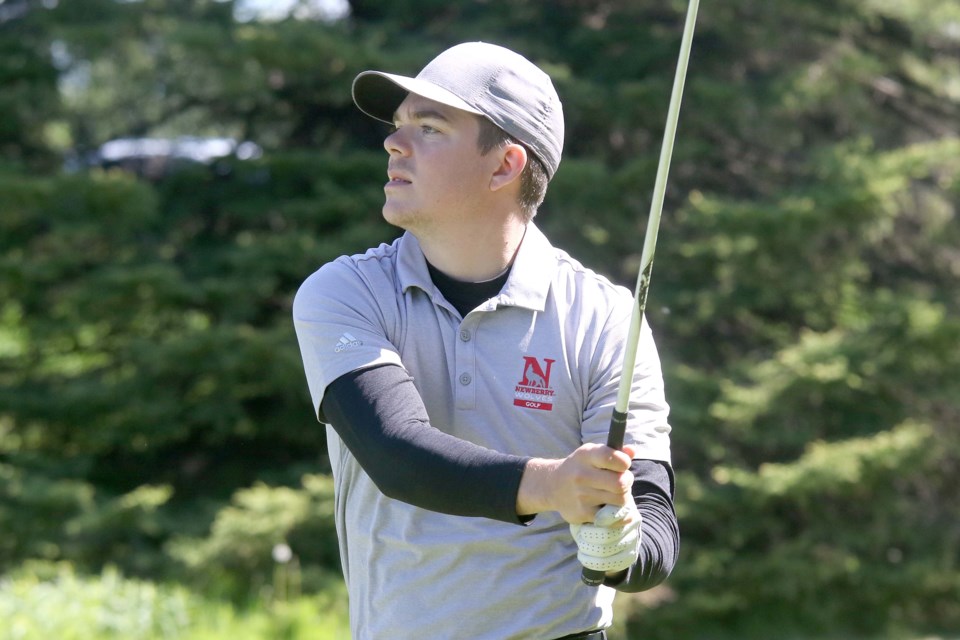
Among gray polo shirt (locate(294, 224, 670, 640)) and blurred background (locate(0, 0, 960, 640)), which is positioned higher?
gray polo shirt (locate(294, 224, 670, 640))

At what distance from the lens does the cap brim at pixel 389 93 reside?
2270 mm

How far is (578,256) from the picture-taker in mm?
8242

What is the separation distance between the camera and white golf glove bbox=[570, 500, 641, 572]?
1857mm

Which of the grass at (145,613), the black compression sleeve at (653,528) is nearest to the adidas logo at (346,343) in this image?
the black compression sleeve at (653,528)

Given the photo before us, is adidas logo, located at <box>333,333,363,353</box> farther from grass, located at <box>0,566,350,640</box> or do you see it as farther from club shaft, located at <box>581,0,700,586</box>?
grass, located at <box>0,566,350,640</box>

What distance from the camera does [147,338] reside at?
7.93 m

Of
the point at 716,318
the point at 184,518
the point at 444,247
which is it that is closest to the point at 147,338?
the point at 184,518

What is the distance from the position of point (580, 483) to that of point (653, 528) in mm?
379

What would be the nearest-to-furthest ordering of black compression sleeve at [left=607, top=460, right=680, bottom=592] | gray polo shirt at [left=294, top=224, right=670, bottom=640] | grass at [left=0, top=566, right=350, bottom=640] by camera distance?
1. black compression sleeve at [left=607, top=460, right=680, bottom=592]
2. gray polo shirt at [left=294, top=224, right=670, bottom=640]
3. grass at [left=0, top=566, right=350, bottom=640]

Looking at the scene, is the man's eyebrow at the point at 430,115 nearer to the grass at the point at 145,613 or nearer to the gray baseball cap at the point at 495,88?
the gray baseball cap at the point at 495,88

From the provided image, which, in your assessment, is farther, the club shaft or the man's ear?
the man's ear

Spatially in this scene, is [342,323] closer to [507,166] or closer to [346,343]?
[346,343]

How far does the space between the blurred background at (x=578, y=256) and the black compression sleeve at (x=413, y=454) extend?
5019 mm

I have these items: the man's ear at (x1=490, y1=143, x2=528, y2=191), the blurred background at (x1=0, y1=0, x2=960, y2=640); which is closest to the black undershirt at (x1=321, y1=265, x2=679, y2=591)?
the man's ear at (x1=490, y1=143, x2=528, y2=191)
